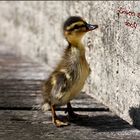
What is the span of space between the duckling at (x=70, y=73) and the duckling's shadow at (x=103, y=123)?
0.68 ft

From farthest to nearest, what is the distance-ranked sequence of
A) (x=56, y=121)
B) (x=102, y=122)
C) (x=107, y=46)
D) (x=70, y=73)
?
(x=107, y=46) < (x=102, y=122) < (x=56, y=121) < (x=70, y=73)

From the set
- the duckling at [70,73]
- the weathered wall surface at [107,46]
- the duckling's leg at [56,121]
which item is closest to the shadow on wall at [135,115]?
the weathered wall surface at [107,46]

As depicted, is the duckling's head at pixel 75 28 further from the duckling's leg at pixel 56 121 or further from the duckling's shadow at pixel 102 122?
the duckling's shadow at pixel 102 122

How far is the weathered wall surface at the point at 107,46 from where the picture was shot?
17.9 feet

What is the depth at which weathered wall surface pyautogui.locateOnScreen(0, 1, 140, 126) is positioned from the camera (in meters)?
5.45

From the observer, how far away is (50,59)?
8664 mm

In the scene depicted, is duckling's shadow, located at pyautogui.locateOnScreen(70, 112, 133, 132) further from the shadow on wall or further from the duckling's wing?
the duckling's wing

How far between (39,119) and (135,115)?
1024 mm

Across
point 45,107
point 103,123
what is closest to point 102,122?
point 103,123

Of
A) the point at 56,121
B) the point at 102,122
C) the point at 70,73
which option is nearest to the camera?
the point at 70,73

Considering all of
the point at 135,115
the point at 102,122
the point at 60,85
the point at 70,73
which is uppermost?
the point at 70,73

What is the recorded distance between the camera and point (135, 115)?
17.8 ft

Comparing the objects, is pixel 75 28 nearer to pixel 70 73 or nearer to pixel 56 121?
pixel 70 73

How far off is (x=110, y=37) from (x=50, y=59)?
2.67 meters
